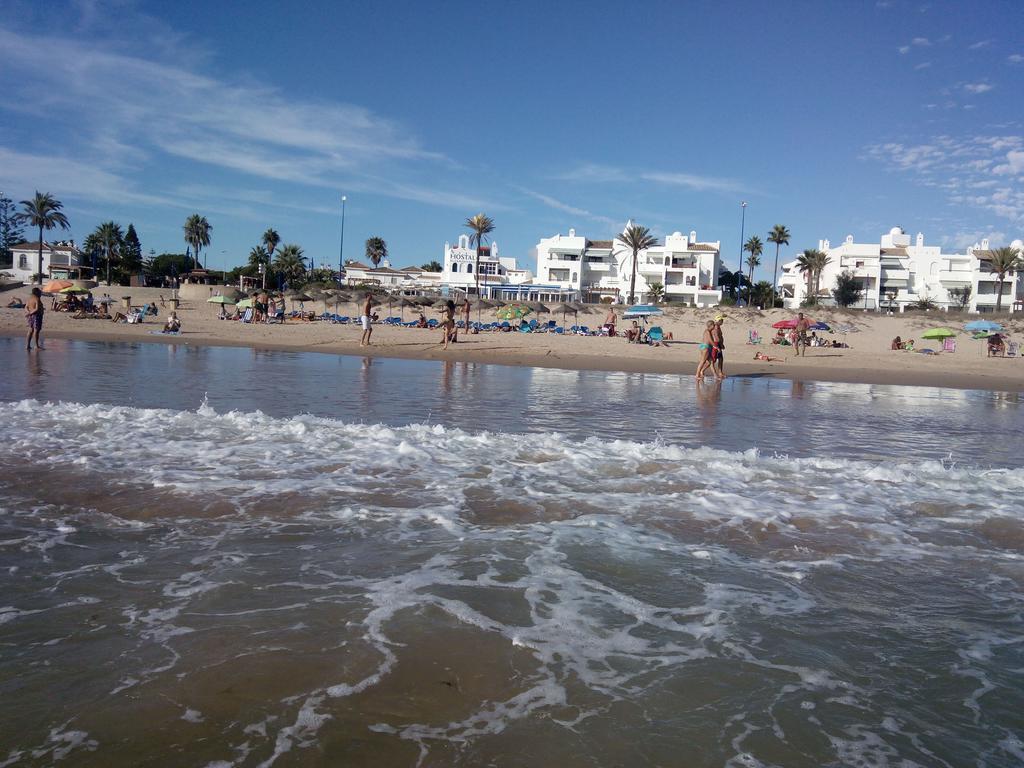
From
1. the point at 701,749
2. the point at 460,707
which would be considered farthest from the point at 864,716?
the point at 460,707

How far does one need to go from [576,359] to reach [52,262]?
79.9 metres

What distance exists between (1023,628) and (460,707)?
3.12 m

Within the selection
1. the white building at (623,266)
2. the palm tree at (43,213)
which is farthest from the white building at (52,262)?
the white building at (623,266)

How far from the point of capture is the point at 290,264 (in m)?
78.9

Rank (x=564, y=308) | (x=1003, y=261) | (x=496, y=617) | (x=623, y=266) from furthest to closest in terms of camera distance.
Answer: (x=623, y=266)
(x=1003, y=261)
(x=564, y=308)
(x=496, y=617)

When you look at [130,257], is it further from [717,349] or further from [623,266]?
[717,349]

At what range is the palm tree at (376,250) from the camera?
3969 inches

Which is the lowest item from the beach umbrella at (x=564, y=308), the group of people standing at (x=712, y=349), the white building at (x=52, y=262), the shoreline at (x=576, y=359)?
the shoreline at (x=576, y=359)

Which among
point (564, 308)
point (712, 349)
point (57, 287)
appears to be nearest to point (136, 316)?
point (57, 287)

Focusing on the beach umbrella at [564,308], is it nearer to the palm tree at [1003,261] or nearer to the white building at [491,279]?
the white building at [491,279]

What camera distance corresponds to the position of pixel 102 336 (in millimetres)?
28781

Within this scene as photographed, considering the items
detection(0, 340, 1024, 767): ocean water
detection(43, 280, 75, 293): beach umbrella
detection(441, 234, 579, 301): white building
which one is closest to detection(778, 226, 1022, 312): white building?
detection(441, 234, 579, 301): white building

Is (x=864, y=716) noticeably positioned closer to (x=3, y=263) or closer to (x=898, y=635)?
(x=898, y=635)

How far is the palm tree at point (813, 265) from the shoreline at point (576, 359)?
42.4 meters
